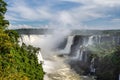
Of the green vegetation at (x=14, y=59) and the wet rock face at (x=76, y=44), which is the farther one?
the wet rock face at (x=76, y=44)

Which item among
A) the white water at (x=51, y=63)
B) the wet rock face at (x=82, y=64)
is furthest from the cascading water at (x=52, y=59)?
the wet rock face at (x=82, y=64)

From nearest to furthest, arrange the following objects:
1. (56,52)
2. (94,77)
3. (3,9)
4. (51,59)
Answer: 1. (3,9)
2. (94,77)
3. (51,59)
4. (56,52)

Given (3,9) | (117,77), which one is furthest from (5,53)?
(117,77)

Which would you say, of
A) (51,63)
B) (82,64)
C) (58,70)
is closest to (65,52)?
(51,63)

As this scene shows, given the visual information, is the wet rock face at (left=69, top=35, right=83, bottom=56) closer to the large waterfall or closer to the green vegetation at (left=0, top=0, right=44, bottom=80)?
the large waterfall

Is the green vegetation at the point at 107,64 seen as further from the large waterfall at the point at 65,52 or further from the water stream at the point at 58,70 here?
the water stream at the point at 58,70

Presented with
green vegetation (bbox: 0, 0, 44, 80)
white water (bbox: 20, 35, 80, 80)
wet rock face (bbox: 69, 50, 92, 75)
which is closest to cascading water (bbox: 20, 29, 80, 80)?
white water (bbox: 20, 35, 80, 80)

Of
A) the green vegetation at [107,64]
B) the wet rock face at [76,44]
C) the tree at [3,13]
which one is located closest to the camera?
the tree at [3,13]

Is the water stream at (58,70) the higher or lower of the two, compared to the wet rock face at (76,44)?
lower

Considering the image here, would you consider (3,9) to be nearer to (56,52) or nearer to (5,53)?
(5,53)
